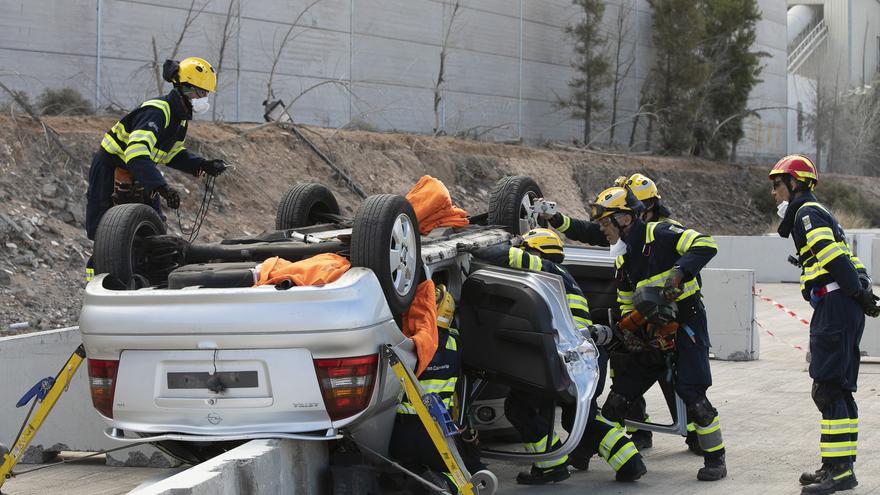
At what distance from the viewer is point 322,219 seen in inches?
310

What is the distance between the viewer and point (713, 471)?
22.3 ft

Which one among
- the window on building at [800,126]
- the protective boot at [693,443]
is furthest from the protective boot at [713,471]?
the window on building at [800,126]

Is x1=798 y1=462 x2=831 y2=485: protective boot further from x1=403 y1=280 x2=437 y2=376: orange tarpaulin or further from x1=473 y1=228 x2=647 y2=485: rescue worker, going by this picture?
x1=403 y1=280 x2=437 y2=376: orange tarpaulin

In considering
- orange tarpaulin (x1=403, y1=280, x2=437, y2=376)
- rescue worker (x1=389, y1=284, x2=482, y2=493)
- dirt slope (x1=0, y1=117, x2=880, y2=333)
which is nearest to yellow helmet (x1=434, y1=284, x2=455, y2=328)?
rescue worker (x1=389, y1=284, x2=482, y2=493)

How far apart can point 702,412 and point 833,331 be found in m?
0.94

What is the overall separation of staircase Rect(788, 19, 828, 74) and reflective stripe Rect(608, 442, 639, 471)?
48.1m

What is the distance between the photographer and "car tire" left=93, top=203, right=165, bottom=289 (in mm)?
5738

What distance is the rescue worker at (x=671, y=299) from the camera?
6.84m

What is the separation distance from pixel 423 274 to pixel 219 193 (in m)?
11.0

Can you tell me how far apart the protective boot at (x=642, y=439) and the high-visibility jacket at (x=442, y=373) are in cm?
230

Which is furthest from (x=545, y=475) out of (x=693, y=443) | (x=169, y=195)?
(x=169, y=195)

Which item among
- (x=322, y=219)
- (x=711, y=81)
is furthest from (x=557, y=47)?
(x=322, y=219)

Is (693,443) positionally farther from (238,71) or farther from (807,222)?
(238,71)

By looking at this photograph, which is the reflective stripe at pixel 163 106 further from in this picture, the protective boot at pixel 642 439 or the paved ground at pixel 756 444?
the protective boot at pixel 642 439
